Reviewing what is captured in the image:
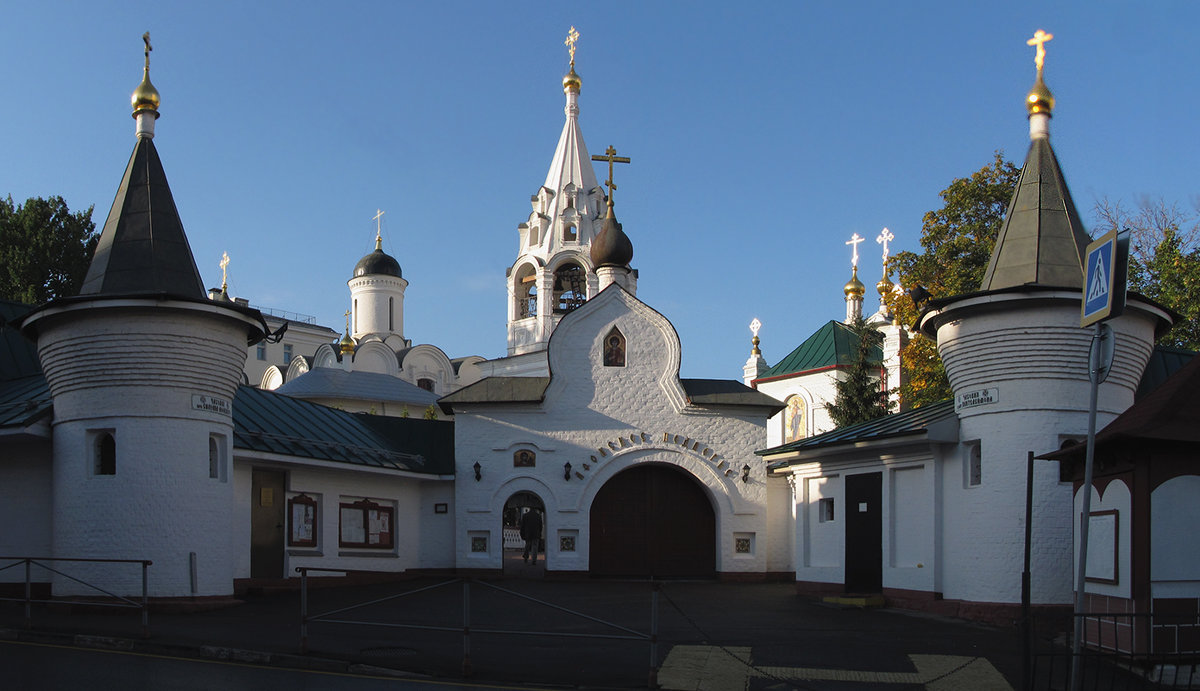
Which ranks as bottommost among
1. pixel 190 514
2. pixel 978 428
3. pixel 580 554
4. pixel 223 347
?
pixel 580 554

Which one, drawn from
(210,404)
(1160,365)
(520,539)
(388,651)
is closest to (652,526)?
(1160,365)

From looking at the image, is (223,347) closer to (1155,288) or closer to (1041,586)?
(1041,586)

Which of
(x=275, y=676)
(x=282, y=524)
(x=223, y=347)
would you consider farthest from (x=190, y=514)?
(x=275, y=676)

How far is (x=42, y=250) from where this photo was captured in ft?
Answer: 128

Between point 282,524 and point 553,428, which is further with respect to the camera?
point 553,428

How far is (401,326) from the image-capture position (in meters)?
63.2

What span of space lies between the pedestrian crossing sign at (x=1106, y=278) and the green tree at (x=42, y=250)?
35527mm

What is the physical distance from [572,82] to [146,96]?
31793mm

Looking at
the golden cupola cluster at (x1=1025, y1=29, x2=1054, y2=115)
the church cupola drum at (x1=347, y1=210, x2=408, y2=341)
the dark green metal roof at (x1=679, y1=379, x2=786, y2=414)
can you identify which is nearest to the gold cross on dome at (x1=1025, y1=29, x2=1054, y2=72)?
the golden cupola cluster at (x1=1025, y1=29, x2=1054, y2=115)

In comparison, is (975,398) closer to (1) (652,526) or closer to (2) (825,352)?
(1) (652,526)

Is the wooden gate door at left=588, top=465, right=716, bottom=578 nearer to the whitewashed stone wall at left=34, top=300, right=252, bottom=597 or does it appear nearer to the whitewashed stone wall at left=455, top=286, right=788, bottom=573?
the whitewashed stone wall at left=455, top=286, right=788, bottom=573

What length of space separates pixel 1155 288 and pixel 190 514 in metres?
21.2

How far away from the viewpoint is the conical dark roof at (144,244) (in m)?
17.1

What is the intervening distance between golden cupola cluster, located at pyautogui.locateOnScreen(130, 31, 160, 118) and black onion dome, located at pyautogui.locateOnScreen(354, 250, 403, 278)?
43524 millimetres
